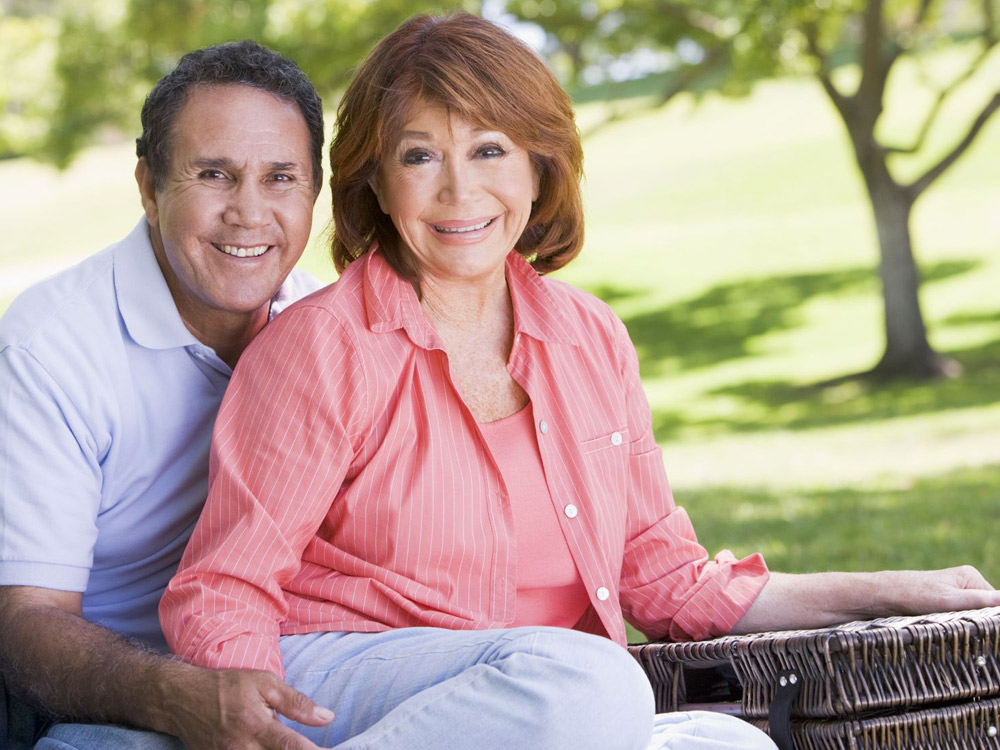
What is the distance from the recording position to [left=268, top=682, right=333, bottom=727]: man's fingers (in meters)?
2.16

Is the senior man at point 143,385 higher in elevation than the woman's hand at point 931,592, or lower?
higher

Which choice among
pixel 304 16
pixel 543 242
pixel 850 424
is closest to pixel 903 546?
pixel 543 242

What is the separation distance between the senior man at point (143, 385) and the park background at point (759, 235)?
369 millimetres

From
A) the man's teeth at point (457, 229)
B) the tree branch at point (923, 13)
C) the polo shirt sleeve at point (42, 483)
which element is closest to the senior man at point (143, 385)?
the polo shirt sleeve at point (42, 483)

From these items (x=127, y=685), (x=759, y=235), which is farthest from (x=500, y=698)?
(x=759, y=235)

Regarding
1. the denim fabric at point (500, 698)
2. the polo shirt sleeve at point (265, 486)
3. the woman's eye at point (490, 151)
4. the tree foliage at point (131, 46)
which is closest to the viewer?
the denim fabric at point (500, 698)

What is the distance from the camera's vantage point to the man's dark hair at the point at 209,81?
9.41 feet

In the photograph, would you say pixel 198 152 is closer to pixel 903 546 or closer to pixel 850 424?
pixel 903 546

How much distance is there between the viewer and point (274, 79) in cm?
288

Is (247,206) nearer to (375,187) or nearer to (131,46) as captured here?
(375,187)

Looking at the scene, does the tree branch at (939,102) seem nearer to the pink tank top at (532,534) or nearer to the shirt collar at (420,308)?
the shirt collar at (420,308)

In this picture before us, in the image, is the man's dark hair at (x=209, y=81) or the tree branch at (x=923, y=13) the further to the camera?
the tree branch at (x=923, y=13)

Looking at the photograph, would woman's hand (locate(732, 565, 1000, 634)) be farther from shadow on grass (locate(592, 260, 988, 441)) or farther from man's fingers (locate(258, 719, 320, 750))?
shadow on grass (locate(592, 260, 988, 441))

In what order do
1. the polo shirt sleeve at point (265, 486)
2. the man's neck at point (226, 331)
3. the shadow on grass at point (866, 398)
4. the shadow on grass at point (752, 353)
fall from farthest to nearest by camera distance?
the shadow on grass at point (752, 353) → the shadow on grass at point (866, 398) → the man's neck at point (226, 331) → the polo shirt sleeve at point (265, 486)
